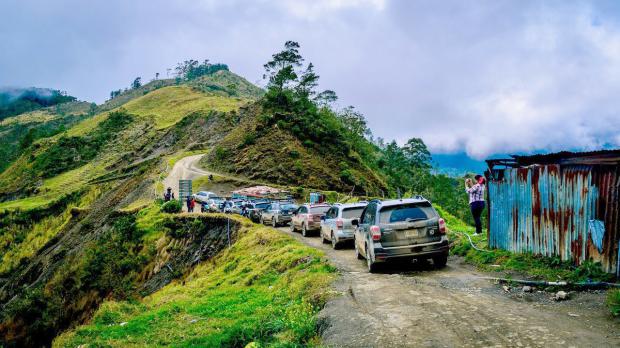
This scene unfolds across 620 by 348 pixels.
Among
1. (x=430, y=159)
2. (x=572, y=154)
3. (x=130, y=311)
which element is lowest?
(x=130, y=311)

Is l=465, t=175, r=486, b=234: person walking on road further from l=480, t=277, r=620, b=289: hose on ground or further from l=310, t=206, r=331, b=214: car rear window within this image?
l=310, t=206, r=331, b=214: car rear window

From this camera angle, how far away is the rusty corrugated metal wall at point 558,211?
8812mm

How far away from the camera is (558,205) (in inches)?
403

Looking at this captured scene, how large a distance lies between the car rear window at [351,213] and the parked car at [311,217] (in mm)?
4384

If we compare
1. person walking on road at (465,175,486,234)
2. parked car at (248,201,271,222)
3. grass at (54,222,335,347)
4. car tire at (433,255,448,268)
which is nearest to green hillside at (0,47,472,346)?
grass at (54,222,335,347)

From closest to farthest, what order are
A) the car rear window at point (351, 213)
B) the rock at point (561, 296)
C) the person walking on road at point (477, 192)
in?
the rock at point (561, 296), the person walking on road at point (477, 192), the car rear window at point (351, 213)

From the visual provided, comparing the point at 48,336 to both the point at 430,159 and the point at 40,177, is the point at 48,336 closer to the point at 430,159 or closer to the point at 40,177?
the point at 430,159

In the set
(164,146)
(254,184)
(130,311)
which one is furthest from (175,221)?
(164,146)

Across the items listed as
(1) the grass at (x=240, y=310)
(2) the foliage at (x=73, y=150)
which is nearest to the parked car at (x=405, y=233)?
(1) the grass at (x=240, y=310)

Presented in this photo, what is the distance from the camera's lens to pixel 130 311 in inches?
612

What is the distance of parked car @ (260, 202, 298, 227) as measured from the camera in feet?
91.4

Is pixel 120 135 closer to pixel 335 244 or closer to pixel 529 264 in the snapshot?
pixel 335 244

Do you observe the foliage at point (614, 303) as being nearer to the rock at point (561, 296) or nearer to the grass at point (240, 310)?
the rock at point (561, 296)

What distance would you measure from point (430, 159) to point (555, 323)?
269 ft
